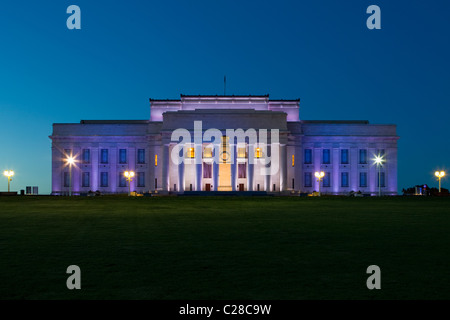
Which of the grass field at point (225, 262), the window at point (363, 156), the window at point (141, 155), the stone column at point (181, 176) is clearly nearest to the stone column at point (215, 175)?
the stone column at point (181, 176)

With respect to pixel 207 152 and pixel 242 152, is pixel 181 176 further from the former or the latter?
pixel 242 152

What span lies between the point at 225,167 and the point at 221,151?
3.79 meters

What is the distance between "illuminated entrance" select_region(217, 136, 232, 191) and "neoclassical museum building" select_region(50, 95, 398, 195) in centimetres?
15

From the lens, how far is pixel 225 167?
78625 millimetres

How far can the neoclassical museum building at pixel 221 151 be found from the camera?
249 feet

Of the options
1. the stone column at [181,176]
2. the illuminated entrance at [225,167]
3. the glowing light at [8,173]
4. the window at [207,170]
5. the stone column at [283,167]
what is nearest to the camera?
the glowing light at [8,173]

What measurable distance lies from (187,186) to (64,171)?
71.2ft

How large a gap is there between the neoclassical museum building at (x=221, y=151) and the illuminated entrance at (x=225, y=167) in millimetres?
152

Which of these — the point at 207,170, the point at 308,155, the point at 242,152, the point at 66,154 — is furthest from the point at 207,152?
the point at 66,154

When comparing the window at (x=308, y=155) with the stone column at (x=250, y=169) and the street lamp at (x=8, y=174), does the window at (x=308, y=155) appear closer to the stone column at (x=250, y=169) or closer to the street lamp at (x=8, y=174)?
the stone column at (x=250, y=169)

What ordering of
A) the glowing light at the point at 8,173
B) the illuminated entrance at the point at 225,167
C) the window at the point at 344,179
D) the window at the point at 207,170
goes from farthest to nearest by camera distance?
1. the window at the point at 344,179
2. the window at the point at 207,170
3. the illuminated entrance at the point at 225,167
4. the glowing light at the point at 8,173

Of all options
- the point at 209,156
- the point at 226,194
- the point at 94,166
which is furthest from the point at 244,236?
the point at 94,166
